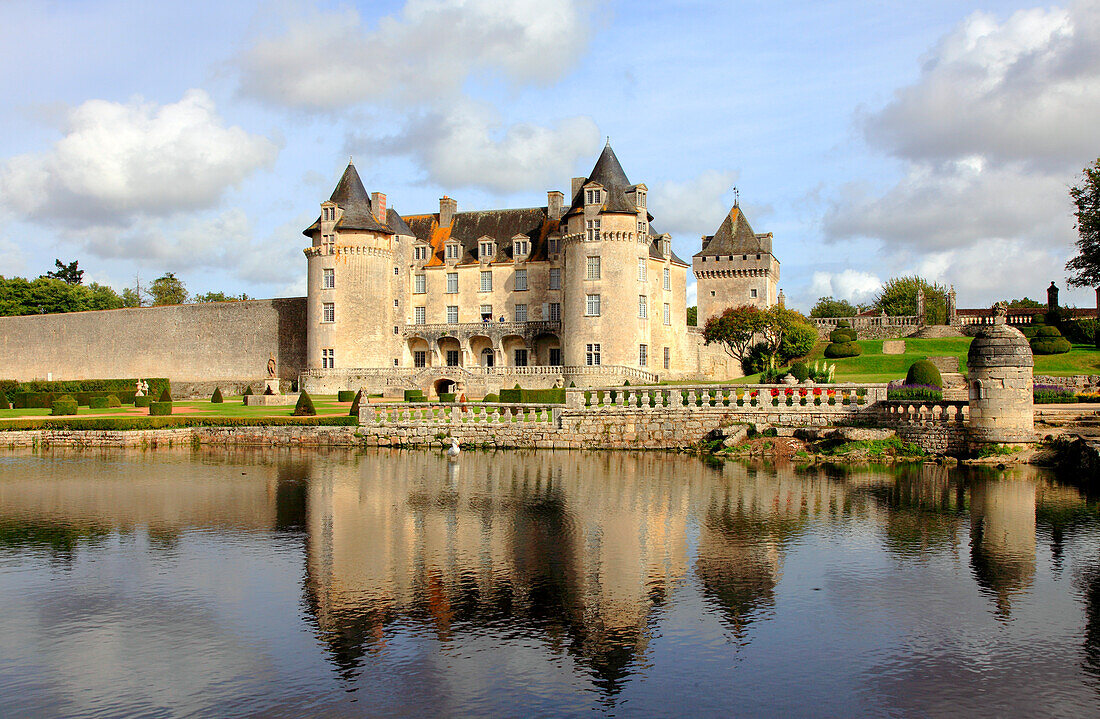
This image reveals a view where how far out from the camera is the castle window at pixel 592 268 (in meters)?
47.9

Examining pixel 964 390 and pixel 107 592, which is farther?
pixel 964 390

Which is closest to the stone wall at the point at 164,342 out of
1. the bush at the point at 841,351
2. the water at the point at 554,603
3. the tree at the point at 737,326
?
the tree at the point at 737,326

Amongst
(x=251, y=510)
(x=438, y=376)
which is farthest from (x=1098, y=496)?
(x=438, y=376)

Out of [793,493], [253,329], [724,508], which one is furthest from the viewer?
[253,329]

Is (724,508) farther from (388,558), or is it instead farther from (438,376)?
(438,376)

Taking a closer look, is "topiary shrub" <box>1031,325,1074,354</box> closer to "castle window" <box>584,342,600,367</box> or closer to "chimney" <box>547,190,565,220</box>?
A: "castle window" <box>584,342,600,367</box>

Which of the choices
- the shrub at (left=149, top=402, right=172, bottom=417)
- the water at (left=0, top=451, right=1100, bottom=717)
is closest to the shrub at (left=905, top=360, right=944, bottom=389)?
the water at (left=0, top=451, right=1100, bottom=717)

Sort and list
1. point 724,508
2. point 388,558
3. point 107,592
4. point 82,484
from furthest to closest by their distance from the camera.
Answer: point 82,484 → point 724,508 → point 388,558 → point 107,592

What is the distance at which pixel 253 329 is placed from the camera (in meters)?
58.2

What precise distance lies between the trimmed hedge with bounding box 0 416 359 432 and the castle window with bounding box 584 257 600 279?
20.9 meters

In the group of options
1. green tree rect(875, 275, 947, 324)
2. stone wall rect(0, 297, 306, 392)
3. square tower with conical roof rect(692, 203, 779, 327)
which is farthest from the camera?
green tree rect(875, 275, 947, 324)

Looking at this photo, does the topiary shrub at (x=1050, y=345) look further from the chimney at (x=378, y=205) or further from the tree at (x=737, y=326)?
the chimney at (x=378, y=205)

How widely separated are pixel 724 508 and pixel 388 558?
263 inches

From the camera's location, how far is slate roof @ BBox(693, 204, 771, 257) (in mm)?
60000
